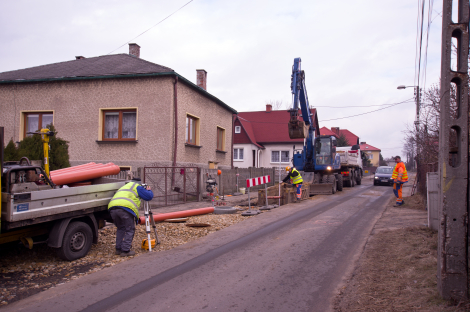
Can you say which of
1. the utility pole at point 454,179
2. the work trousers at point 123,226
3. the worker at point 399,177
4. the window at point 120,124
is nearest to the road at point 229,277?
the work trousers at point 123,226

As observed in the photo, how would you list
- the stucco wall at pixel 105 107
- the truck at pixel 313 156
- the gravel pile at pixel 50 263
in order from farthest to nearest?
the truck at pixel 313 156, the stucco wall at pixel 105 107, the gravel pile at pixel 50 263

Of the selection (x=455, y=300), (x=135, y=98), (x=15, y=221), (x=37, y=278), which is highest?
(x=135, y=98)

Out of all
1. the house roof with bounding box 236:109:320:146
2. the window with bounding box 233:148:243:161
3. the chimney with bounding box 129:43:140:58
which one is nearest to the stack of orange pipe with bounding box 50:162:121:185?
the chimney with bounding box 129:43:140:58

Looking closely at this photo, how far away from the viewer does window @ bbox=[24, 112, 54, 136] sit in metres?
16.7

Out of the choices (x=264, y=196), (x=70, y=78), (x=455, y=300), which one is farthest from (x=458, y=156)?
(x=70, y=78)

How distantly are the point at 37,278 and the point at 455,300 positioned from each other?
5.80 m

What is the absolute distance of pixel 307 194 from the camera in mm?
16875

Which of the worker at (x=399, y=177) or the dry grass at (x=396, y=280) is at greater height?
the worker at (x=399, y=177)

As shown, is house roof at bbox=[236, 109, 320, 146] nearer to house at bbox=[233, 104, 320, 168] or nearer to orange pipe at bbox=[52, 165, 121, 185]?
house at bbox=[233, 104, 320, 168]

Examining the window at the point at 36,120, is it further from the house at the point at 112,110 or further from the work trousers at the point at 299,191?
the work trousers at the point at 299,191

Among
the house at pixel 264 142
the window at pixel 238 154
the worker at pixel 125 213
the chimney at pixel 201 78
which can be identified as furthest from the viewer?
the window at pixel 238 154

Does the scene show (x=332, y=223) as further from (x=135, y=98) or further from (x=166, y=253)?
(x=135, y=98)

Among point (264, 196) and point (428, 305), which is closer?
point (428, 305)

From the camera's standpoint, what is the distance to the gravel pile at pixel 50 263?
17.2 ft
